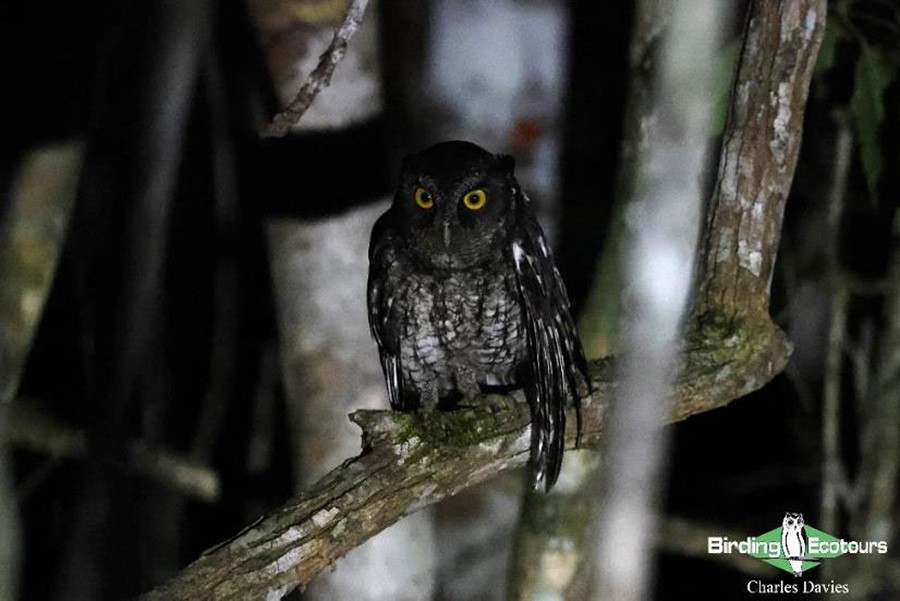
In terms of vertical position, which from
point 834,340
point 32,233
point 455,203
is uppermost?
point 455,203

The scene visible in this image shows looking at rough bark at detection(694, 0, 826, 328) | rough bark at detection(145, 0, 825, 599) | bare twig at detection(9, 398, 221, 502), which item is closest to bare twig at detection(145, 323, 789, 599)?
rough bark at detection(145, 0, 825, 599)

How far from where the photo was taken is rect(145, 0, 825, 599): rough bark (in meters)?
2.17

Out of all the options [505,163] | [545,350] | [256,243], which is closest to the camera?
[545,350]

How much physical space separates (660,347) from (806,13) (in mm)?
1949

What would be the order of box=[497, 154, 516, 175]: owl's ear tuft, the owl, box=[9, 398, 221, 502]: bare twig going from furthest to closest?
1. box=[9, 398, 221, 502]: bare twig
2. box=[497, 154, 516, 175]: owl's ear tuft
3. the owl

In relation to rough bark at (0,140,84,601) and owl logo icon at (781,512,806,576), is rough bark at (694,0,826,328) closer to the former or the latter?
owl logo icon at (781,512,806,576)

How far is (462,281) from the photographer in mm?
3557

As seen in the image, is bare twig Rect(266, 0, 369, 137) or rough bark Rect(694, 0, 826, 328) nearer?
bare twig Rect(266, 0, 369, 137)

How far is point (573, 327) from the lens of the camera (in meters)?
3.24

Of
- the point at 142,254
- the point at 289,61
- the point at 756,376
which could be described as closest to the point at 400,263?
the point at 289,61

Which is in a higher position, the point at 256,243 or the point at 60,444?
the point at 256,243

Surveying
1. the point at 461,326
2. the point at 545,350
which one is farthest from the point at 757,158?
the point at 461,326

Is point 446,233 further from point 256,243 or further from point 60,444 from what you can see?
point 256,243

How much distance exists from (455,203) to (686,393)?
1027 mm
